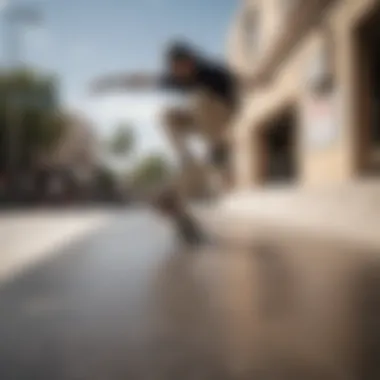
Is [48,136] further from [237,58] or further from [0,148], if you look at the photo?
[237,58]

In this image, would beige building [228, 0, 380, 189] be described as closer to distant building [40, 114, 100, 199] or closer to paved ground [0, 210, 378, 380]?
paved ground [0, 210, 378, 380]

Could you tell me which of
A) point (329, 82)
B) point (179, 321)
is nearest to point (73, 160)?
point (329, 82)

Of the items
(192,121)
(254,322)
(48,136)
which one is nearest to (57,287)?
(254,322)

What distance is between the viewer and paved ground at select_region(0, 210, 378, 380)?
6.19 feet

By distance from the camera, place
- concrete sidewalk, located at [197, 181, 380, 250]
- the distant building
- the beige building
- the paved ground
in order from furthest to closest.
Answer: the distant building, the beige building, concrete sidewalk, located at [197, 181, 380, 250], the paved ground

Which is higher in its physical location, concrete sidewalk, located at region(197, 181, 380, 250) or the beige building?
the beige building

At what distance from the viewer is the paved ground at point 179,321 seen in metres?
1.89

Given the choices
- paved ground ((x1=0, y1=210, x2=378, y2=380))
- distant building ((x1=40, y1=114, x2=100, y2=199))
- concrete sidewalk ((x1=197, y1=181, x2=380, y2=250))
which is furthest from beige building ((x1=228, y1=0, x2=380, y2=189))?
distant building ((x1=40, y1=114, x2=100, y2=199))

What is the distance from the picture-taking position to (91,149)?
162ft

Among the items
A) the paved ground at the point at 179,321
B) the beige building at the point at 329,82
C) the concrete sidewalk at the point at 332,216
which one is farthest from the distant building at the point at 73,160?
the paved ground at the point at 179,321

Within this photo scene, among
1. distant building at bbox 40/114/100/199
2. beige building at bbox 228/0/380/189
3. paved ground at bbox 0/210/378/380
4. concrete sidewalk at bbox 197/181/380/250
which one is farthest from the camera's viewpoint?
distant building at bbox 40/114/100/199

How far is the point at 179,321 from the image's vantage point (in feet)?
8.75

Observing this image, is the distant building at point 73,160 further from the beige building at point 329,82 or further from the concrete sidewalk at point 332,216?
the concrete sidewalk at point 332,216

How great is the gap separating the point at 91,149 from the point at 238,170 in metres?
26.4
